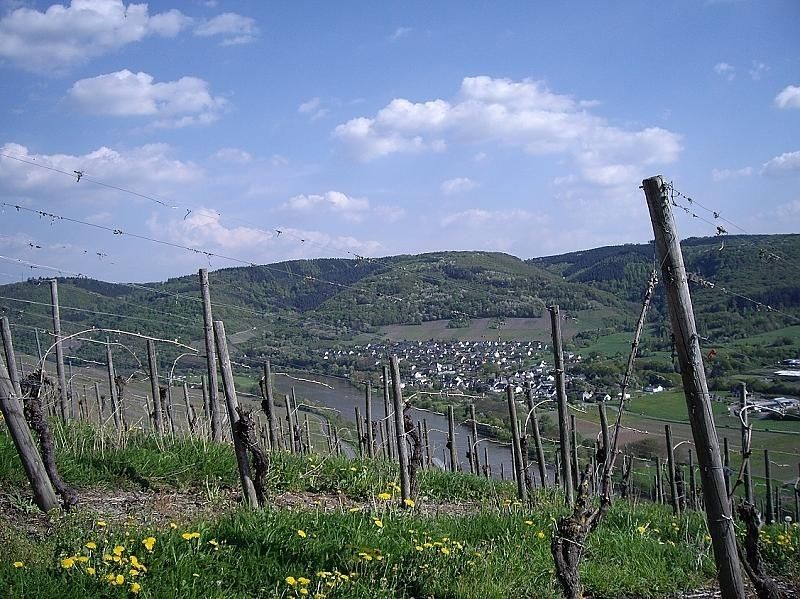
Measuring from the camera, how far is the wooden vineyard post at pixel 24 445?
214 inches

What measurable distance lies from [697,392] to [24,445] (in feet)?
16.7

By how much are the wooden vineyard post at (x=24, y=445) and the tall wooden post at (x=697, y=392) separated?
5.00 m

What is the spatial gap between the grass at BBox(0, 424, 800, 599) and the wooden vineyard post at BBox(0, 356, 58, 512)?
191 millimetres

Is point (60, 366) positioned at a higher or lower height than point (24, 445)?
higher

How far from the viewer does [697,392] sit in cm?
390

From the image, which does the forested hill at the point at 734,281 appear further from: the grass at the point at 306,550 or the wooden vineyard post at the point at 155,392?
the wooden vineyard post at the point at 155,392

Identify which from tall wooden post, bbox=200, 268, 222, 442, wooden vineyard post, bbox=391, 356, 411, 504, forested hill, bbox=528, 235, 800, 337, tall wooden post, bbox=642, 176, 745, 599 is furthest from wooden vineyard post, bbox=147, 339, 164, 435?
forested hill, bbox=528, 235, 800, 337

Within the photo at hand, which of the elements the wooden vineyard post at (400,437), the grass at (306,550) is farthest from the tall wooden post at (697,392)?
the wooden vineyard post at (400,437)

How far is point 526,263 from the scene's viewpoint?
60531 mm

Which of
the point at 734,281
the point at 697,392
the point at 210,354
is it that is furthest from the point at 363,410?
the point at 734,281

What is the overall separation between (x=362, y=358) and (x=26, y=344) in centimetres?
1350

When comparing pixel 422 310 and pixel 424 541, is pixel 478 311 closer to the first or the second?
pixel 422 310

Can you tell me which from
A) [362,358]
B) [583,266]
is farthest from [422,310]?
[583,266]

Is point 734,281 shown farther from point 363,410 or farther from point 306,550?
point 306,550
